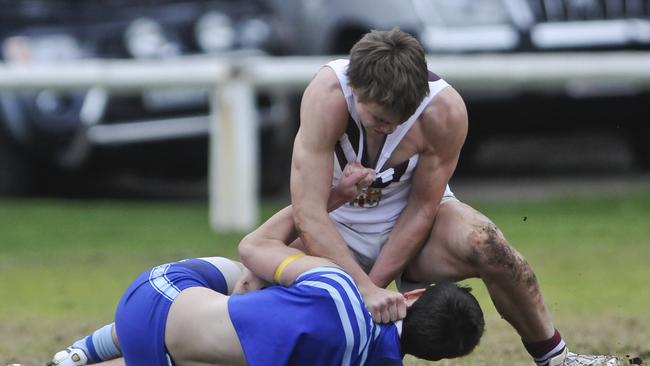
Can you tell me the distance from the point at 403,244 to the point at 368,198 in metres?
0.24

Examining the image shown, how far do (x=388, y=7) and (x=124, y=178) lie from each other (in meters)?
3.49

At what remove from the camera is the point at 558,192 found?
1316 centimetres

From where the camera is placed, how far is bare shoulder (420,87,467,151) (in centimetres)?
586

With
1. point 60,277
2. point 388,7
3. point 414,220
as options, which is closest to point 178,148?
point 388,7

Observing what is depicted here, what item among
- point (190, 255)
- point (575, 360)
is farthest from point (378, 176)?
point (190, 255)

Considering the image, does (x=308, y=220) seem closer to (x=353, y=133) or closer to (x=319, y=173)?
(x=319, y=173)

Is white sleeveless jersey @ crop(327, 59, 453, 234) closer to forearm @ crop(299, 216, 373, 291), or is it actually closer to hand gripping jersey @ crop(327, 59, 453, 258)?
hand gripping jersey @ crop(327, 59, 453, 258)

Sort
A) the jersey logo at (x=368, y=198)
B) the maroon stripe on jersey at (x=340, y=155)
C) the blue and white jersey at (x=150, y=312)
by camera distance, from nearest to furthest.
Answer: the blue and white jersey at (x=150, y=312), the maroon stripe on jersey at (x=340, y=155), the jersey logo at (x=368, y=198)

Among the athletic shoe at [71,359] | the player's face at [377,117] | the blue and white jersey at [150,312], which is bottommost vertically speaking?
the athletic shoe at [71,359]

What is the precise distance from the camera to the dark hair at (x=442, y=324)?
5309 mm

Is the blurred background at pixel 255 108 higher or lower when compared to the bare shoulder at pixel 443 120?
lower

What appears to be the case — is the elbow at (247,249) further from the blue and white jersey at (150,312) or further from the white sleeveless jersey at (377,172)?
the white sleeveless jersey at (377,172)

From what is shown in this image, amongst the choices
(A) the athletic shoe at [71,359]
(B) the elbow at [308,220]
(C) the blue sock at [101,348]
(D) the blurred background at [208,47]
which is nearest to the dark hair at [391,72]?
(B) the elbow at [308,220]

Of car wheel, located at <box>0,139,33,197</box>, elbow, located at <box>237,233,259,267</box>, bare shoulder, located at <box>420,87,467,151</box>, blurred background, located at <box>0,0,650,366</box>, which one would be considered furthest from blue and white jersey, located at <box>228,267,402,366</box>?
car wheel, located at <box>0,139,33,197</box>
